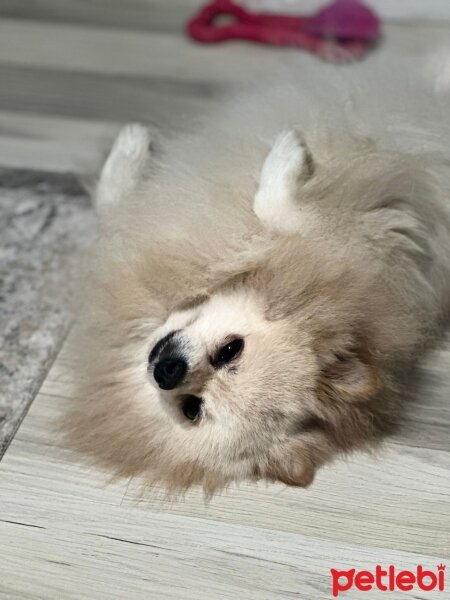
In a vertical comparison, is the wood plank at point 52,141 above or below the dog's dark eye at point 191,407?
below

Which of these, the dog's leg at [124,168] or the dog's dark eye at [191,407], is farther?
the dog's leg at [124,168]

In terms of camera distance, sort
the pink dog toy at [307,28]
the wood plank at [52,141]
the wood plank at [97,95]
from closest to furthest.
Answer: the wood plank at [52,141], the wood plank at [97,95], the pink dog toy at [307,28]

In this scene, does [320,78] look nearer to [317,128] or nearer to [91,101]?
[317,128]

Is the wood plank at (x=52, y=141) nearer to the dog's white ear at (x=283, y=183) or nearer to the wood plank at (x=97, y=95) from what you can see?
the wood plank at (x=97, y=95)

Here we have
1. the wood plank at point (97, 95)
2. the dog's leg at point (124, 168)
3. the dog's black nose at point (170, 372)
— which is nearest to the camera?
the dog's black nose at point (170, 372)

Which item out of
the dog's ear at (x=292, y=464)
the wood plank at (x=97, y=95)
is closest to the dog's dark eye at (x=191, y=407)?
the dog's ear at (x=292, y=464)

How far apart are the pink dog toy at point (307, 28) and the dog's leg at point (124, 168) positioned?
38.6 inches

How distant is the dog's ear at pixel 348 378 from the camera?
136 cm

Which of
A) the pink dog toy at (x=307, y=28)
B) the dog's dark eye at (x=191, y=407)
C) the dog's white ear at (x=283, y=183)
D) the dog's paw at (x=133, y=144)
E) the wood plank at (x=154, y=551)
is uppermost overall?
the dog's white ear at (x=283, y=183)

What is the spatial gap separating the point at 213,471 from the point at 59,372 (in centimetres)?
49

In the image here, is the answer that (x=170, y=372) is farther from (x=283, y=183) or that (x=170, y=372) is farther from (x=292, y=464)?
(x=283, y=183)

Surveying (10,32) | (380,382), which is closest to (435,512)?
(380,382)

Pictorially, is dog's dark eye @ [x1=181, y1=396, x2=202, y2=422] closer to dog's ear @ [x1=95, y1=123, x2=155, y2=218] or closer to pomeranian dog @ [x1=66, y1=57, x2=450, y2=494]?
pomeranian dog @ [x1=66, y1=57, x2=450, y2=494]

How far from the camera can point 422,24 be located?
270 cm
